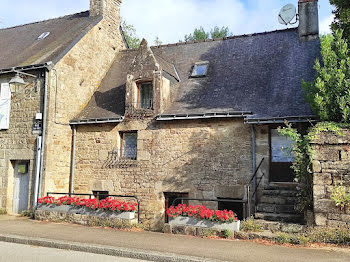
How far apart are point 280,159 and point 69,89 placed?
8053 mm

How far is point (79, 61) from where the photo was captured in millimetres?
12891

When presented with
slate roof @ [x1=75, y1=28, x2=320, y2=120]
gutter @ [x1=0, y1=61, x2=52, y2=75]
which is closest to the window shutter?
gutter @ [x1=0, y1=61, x2=52, y2=75]

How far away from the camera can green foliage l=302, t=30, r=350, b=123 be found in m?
8.22

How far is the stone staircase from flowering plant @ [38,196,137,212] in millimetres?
3490

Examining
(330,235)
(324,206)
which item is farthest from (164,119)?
(330,235)

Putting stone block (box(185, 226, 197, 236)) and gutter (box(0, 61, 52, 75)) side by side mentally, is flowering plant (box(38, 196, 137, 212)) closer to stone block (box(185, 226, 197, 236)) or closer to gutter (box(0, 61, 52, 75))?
stone block (box(185, 226, 197, 236))

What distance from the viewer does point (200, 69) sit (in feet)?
41.7

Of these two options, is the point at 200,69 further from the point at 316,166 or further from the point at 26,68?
the point at 316,166

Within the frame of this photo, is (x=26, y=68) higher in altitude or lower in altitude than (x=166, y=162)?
higher

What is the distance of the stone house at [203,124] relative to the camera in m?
9.78

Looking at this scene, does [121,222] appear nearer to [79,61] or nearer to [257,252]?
[257,252]

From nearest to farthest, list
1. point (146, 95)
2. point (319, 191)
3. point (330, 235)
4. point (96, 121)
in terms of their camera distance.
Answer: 1. point (330, 235)
2. point (319, 191)
3. point (96, 121)
4. point (146, 95)

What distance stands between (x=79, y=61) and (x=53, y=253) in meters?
8.38

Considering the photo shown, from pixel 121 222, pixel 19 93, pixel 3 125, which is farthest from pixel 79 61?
pixel 121 222
